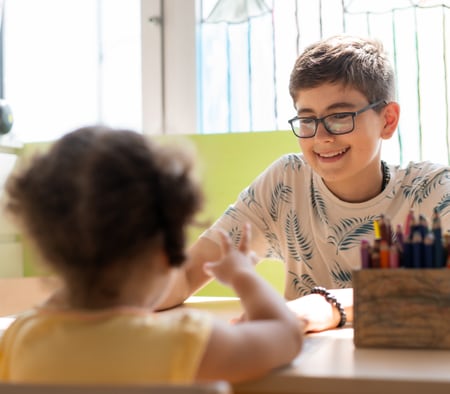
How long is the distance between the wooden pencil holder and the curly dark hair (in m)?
0.30

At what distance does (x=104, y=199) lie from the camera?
70 centimetres

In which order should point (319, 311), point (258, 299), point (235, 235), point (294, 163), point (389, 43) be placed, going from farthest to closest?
point (389, 43), point (294, 163), point (235, 235), point (319, 311), point (258, 299)

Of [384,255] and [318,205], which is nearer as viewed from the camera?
[384,255]

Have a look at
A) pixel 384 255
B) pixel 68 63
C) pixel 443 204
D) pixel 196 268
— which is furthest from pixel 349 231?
pixel 68 63

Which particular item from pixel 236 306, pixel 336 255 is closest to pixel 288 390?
pixel 236 306

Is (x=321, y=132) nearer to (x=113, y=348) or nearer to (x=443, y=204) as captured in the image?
(x=443, y=204)

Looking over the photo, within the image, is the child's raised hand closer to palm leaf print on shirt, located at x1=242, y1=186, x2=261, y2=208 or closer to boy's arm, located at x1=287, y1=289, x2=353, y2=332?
boy's arm, located at x1=287, y1=289, x2=353, y2=332

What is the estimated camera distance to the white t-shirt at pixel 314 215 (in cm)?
152

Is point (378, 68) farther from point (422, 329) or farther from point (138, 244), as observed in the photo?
point (138, 244)

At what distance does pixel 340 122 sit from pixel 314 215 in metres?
0.22

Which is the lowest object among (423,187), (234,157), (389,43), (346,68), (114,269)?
(114,269)

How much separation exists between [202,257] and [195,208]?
2.44ft

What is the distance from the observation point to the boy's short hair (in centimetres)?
151

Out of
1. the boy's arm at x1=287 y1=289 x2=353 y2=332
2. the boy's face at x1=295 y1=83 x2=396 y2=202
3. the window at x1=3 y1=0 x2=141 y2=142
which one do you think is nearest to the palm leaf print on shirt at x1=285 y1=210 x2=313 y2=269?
the boy's face at x1=295 y1=83 x2=396 y2=202
